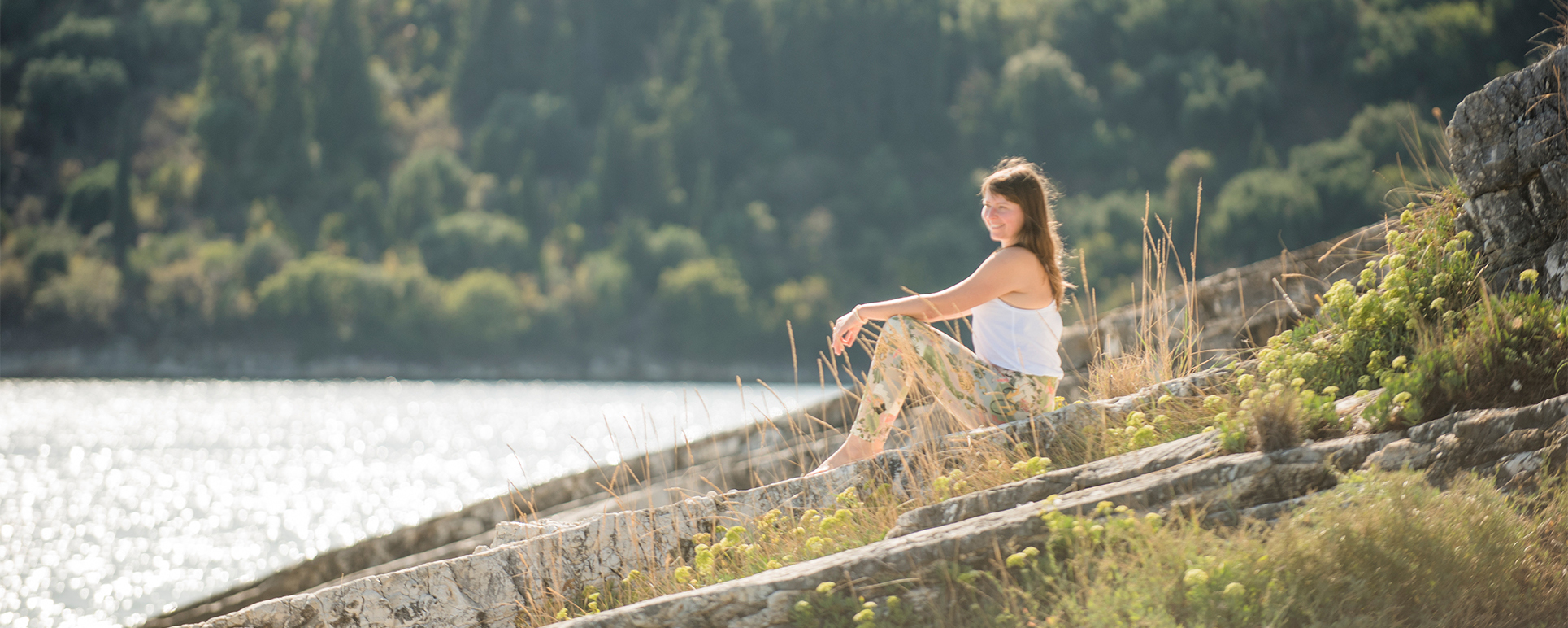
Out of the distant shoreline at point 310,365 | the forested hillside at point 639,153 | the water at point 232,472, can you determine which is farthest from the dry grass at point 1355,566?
the distant shoreline at point 310,365

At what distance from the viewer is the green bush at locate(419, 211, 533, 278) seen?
104 meters

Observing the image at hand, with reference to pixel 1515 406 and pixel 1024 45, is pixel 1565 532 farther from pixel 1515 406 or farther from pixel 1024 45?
pixel 1024 45

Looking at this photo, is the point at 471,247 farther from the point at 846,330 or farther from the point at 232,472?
the point at 846,330

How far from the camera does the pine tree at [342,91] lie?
113875 mm

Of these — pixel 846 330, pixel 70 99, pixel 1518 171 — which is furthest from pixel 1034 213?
pixel 70 99

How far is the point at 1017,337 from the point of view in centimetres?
409

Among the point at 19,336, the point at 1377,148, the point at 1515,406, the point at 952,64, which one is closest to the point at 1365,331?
the point at 1515,406

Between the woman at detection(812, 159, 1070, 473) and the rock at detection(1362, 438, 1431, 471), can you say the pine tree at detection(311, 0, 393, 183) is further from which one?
the rock at detection(1362, 438, 1431, 471)

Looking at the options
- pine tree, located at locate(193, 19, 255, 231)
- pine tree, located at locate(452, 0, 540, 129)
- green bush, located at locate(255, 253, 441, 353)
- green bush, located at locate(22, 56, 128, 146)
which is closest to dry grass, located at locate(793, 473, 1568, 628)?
green bush, located at locate(255, 253, 441, 353)

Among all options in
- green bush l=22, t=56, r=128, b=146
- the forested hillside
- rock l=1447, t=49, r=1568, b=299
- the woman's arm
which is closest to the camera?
rock l=1447, t=49, r=1568, b=299

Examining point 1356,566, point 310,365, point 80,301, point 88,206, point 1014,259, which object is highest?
point 88,206

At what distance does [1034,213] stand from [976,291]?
16.8 inches

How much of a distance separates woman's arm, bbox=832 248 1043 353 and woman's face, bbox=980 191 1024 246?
0.40 ft

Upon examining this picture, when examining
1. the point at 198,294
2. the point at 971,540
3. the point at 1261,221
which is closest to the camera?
the point at 971,540
